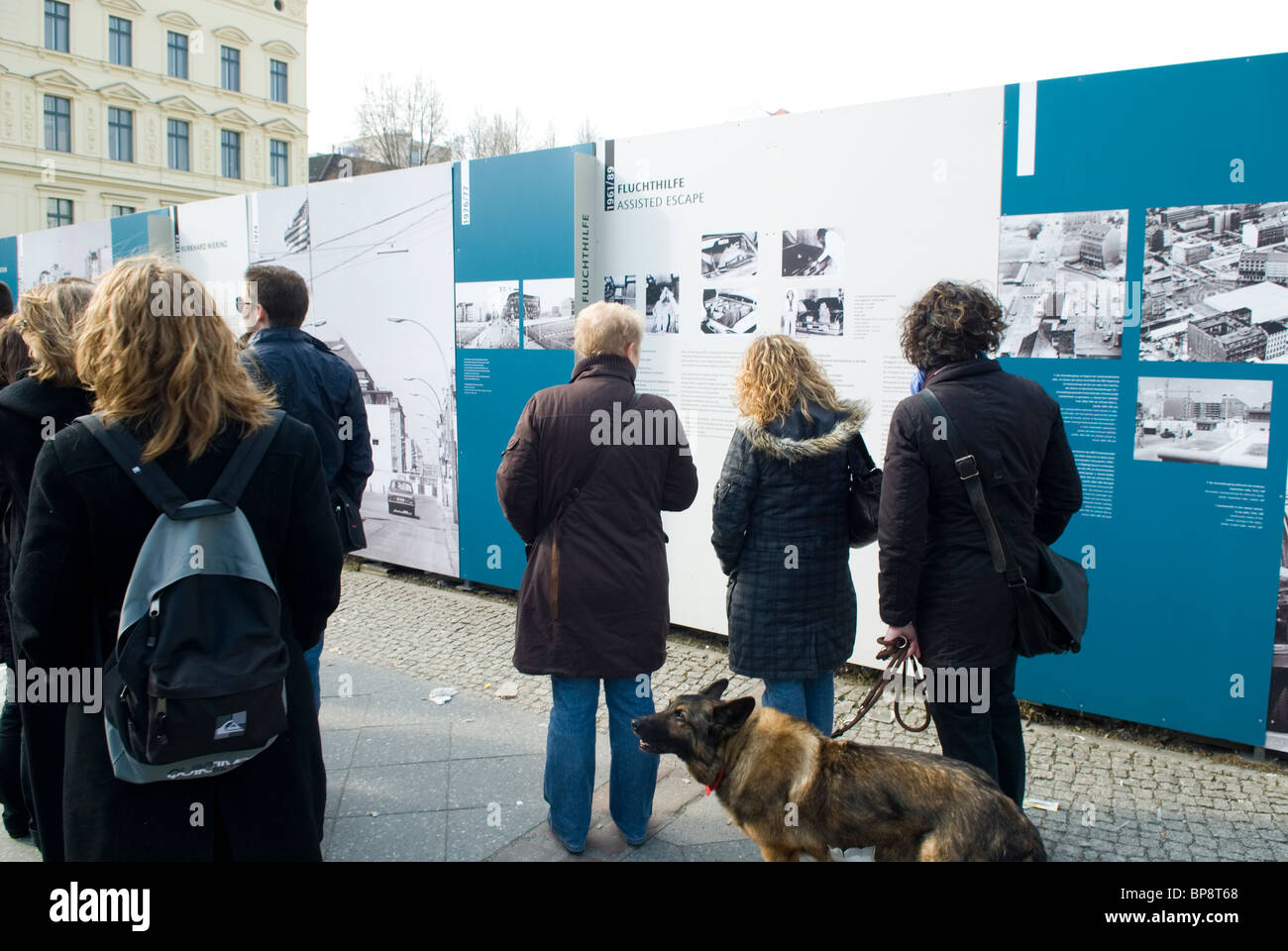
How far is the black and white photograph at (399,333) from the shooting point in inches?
299

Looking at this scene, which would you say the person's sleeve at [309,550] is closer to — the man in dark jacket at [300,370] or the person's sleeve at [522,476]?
the person's sleeve at [522,476]

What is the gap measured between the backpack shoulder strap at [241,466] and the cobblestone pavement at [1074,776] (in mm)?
2141

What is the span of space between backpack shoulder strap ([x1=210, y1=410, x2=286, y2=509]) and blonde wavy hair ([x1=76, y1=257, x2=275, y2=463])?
27 mm

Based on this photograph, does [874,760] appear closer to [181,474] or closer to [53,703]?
[181,474]

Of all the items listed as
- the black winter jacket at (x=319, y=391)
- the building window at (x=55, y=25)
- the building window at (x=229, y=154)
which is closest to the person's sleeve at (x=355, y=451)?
the black winter jacket at (x=319, y=391)

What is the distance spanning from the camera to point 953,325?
10.5ft

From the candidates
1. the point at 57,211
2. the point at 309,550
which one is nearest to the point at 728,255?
the point at 309,550

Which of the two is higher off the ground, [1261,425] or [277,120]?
[277,120]

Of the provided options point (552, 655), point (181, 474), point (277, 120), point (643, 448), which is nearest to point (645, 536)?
point (643, 448)

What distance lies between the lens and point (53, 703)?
2.63m

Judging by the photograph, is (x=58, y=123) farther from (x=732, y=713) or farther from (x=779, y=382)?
(x=732, y=713)

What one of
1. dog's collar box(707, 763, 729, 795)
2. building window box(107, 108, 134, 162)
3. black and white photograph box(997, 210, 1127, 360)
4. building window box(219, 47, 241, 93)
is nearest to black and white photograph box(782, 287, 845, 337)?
black and white photograph box(997, 210, 1127, 360)

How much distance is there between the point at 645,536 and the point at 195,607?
1.86 metres

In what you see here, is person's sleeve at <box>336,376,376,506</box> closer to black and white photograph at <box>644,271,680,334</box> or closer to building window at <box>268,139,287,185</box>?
black and white photograph at <box>644,271,680,334</box>
